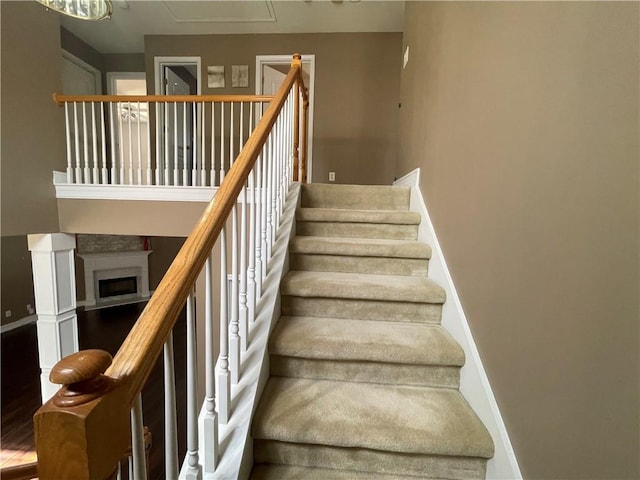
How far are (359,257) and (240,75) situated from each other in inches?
157

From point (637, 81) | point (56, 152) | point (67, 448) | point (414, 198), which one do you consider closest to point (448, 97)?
point (414, 198)

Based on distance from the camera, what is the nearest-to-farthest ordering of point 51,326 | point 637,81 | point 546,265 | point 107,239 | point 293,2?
point 637,81, point 546,265, point 51,326, point 293,2, point 107,239

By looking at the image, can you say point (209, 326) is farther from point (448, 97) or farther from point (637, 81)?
point (448, 97)

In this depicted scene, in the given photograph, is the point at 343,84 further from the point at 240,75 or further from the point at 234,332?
the point at 234,332

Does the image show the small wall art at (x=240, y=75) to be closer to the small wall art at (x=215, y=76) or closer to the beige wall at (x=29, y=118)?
the small wall art at (x=215, y=76)

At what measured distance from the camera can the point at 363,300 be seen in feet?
5.16

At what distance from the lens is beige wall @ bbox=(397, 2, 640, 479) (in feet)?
2.05

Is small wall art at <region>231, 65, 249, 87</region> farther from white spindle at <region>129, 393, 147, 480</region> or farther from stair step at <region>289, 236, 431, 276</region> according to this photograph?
white spindle at <region>129, 393, 147, 480</region>

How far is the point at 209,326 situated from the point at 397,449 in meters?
0.75

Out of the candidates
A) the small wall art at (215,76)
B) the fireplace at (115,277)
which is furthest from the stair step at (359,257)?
the fireplace at (115,277)

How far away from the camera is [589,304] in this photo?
0.70m

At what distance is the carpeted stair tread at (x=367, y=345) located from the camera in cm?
128

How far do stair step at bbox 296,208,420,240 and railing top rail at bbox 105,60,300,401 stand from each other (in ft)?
3.02

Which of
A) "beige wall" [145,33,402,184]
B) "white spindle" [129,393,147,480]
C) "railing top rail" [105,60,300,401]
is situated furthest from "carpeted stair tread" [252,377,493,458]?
"beige wall" [145,33,402,184]
